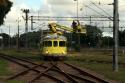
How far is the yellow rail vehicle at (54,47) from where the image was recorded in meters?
50.9

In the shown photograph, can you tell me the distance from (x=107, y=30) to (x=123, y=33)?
2883 cm

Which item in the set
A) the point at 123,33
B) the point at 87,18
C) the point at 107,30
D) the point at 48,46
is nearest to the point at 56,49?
the point at 48,46

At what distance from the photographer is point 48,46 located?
5116 cm

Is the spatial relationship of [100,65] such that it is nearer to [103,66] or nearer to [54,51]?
[103,66]

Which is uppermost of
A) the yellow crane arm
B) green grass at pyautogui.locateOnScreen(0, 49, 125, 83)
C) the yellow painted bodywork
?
the yellow crane arm

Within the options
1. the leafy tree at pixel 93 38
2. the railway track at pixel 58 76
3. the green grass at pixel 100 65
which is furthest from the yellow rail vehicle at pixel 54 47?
the leafy tree at pixel 93 38

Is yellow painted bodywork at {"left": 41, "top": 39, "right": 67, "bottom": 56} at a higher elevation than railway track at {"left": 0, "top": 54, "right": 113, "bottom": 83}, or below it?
higher

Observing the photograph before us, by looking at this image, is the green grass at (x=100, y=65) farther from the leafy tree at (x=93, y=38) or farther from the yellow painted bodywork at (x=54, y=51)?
the leafy tree at (x=93, y=38)

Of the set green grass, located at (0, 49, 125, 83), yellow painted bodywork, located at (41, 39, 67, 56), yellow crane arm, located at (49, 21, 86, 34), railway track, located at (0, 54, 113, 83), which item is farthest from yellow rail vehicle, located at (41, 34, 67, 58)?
railway track, located at (0, 54, 113, 83)

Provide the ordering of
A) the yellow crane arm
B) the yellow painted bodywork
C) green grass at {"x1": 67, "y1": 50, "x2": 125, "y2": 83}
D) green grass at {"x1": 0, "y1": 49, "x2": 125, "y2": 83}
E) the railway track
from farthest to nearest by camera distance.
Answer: the yellow crane arm < the yellow painted bodywork < green grass at {"x1": 0, "y1": 49, "x2": 125, "y2": 83} < green grass at {"x1": 67, "y1": 50, "x2": 125, "y2": 83} < the railway track

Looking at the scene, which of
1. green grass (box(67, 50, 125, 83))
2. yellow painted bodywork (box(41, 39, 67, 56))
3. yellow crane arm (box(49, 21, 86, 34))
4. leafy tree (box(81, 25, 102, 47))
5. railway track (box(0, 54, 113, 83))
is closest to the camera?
railway track (box(0, 54, 113, 83))

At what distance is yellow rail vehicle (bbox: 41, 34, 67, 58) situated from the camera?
50.9 meters

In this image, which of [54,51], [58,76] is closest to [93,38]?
[54,51]

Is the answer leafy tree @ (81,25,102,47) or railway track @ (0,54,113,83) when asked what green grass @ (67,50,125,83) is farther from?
leafy tree @ (81,25,102,47)
